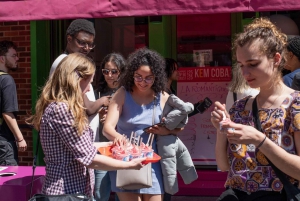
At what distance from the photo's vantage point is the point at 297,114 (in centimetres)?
235

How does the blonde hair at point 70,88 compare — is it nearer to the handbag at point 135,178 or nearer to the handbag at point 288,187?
the handbag at point 135,178

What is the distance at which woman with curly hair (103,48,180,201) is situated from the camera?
13.6 feet

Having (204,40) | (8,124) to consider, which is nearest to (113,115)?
(8,124)

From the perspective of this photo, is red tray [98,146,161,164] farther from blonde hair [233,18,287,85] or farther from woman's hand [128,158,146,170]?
blonde hair [233,18,287,85]

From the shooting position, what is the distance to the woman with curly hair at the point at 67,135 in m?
2.98

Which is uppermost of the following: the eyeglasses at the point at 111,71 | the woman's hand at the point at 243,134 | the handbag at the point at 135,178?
the eyeglasses at the point at 111,71

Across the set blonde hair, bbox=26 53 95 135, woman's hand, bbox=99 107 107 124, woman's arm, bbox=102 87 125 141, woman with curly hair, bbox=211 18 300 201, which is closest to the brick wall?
woman's hand, bbox=99 107 107 124

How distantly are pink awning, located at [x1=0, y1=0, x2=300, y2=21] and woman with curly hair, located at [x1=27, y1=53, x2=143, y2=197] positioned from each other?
216 cm

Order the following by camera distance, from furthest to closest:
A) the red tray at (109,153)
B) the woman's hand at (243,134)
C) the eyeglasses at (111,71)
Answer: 1. the eyeglasses at (111,71)
2. the red tray at (109,153)
3. the woman's hand at (243,134)

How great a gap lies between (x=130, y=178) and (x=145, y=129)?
1.39 ft

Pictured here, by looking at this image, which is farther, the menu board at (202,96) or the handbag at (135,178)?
the menu board at (202,96)

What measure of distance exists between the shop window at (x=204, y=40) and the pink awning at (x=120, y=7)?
177 cm

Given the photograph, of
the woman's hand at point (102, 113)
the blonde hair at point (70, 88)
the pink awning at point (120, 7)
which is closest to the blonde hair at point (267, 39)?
the blonde hair at point (70, 88)

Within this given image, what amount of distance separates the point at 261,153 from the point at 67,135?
1152mm
